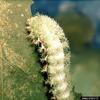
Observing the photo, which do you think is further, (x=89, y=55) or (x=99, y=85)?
(x=99, y=85)

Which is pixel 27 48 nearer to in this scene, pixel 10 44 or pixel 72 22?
pixel 10 44

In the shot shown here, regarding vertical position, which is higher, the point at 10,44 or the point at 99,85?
the point at 10,44

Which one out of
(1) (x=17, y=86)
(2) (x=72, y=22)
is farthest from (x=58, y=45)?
(1) (x=17, y=86)

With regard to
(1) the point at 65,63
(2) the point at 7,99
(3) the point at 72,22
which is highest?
(3) the point at 72,22

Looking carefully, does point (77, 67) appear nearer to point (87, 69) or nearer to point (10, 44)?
point (87, 69)

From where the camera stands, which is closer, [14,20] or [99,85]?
[14,20]

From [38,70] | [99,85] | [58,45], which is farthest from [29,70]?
[99,85]
